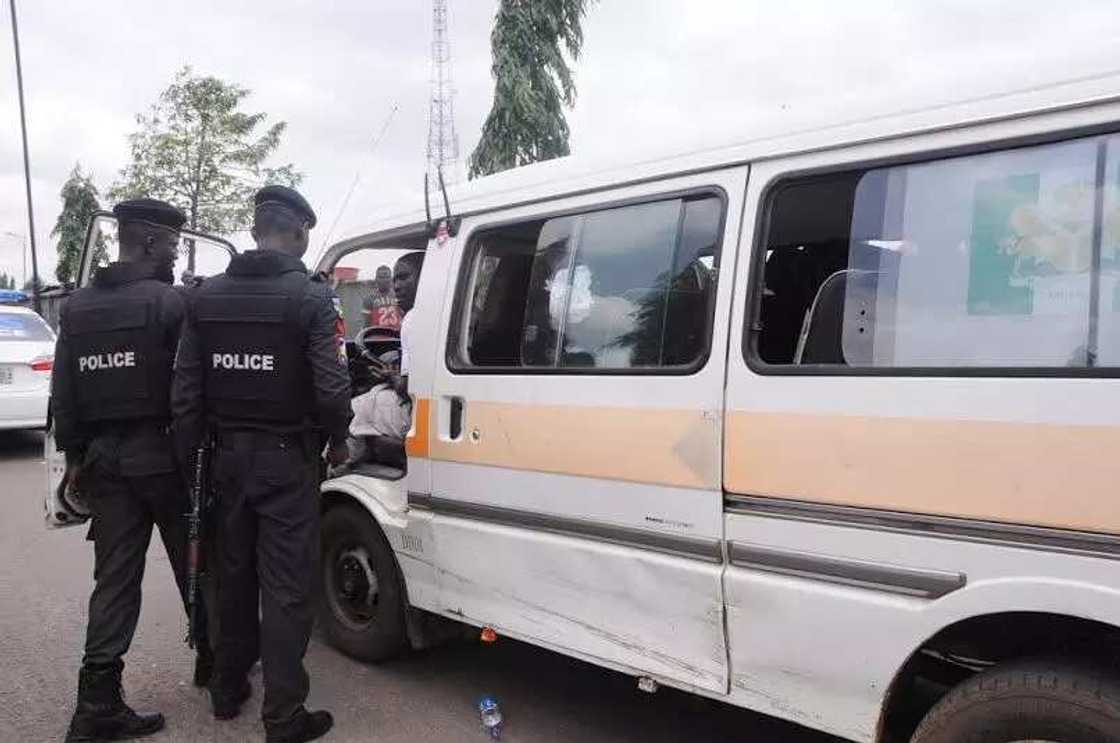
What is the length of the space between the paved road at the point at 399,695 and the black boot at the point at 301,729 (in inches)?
2.2

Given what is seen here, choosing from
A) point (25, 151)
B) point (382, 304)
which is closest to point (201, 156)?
point (25, 151)

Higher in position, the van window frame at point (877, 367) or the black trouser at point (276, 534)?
the van window frame at point (877, 367)

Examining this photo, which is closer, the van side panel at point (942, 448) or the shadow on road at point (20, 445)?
the van side panel at point (942, 448)

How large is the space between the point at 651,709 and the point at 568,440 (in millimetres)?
1297

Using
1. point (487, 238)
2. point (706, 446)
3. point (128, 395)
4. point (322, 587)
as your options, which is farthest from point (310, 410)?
point (706, 446)

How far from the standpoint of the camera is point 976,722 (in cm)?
212

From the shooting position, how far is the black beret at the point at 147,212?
3.44 m

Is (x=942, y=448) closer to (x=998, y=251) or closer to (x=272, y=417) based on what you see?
(x=998, y=251)

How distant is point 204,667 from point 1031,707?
3076 millimetres

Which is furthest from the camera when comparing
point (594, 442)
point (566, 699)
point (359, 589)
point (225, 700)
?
point (359, 589)

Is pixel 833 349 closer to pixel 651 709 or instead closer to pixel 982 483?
pixel 982 483

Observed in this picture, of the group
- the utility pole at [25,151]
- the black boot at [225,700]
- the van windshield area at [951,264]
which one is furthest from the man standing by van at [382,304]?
the utility pole at [25,151]

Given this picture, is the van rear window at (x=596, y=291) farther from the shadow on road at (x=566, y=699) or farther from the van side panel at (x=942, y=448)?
the shadow on road at (x=566, y=699)

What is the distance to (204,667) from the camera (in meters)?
3.69
